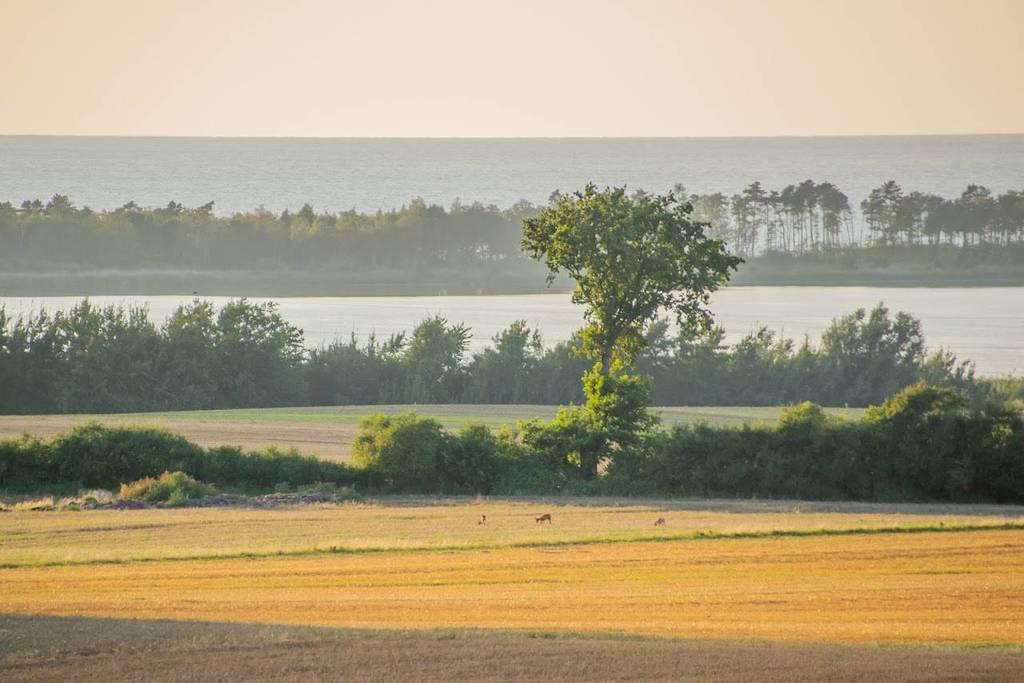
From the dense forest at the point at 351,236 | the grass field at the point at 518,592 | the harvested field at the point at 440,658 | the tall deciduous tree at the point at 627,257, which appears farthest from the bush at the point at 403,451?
the dense forest at the point at 351,236

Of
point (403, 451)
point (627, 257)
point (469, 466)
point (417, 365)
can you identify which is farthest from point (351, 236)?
point (403, 451)

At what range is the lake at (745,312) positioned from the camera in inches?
4083

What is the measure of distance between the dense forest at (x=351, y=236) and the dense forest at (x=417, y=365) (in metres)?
62.9

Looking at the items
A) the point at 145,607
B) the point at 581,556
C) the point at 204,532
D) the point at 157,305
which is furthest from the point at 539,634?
the point at 157,305

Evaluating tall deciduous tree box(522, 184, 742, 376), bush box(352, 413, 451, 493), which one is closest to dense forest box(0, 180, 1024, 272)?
tall deciduous tree box(522, 184, 742, 376)

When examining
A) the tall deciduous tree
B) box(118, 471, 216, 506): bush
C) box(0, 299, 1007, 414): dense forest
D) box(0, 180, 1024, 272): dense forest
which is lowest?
box(118, 471, 216, 506): bush

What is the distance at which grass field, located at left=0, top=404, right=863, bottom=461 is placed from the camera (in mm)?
63531

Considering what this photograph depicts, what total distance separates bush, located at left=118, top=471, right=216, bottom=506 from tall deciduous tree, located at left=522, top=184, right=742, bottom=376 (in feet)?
50.3

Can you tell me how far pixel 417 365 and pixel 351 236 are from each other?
67554 mm

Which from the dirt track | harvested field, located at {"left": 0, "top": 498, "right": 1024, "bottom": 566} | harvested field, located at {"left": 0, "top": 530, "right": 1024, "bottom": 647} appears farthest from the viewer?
the dirt track

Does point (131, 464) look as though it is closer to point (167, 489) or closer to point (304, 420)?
point (167, 489)

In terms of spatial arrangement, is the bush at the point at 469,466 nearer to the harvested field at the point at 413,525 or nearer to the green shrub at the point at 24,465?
the harvested field at the point at 413,525

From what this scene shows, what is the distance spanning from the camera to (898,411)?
162ft

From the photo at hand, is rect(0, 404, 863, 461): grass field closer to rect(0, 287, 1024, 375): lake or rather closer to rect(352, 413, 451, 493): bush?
rect(352, 413, 451, 493): bush
